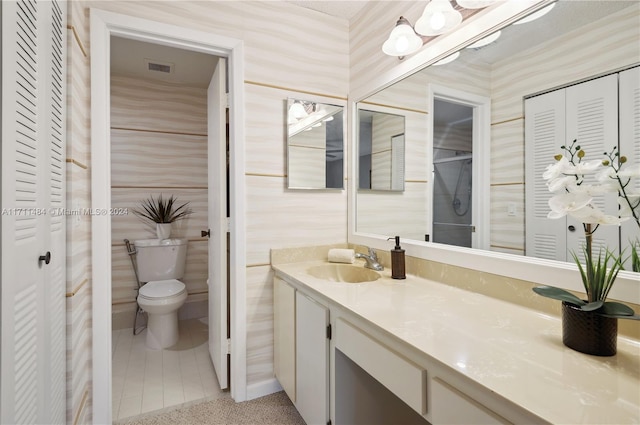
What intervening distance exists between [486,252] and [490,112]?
1.89 ft

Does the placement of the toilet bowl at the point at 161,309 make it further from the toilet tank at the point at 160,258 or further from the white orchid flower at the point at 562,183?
the white orchid flower at the point at 562,183

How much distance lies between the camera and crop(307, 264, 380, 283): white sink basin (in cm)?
182

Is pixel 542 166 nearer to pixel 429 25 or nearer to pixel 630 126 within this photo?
pixel 630 126

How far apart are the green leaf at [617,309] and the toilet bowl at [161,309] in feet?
8.49

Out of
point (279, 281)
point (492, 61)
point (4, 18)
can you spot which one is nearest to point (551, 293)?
point (492, 61)

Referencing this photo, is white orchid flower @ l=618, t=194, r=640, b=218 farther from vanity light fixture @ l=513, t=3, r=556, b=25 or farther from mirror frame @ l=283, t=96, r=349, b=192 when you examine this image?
mirror frame @ l=283, t=96, r=349, b=192

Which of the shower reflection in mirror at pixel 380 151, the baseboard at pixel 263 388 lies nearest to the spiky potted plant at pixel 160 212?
the baseboard at pixel 263 388

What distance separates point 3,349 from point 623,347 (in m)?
1.52

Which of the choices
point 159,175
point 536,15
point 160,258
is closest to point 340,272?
point 536,15

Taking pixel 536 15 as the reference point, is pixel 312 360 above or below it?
below

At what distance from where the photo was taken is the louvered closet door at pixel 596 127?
0.92 m

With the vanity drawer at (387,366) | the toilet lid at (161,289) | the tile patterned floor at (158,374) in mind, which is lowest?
the tile patterned floor at (158,374)

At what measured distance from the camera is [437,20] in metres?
1.33

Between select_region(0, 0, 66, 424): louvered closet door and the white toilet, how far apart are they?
51.0 inches
